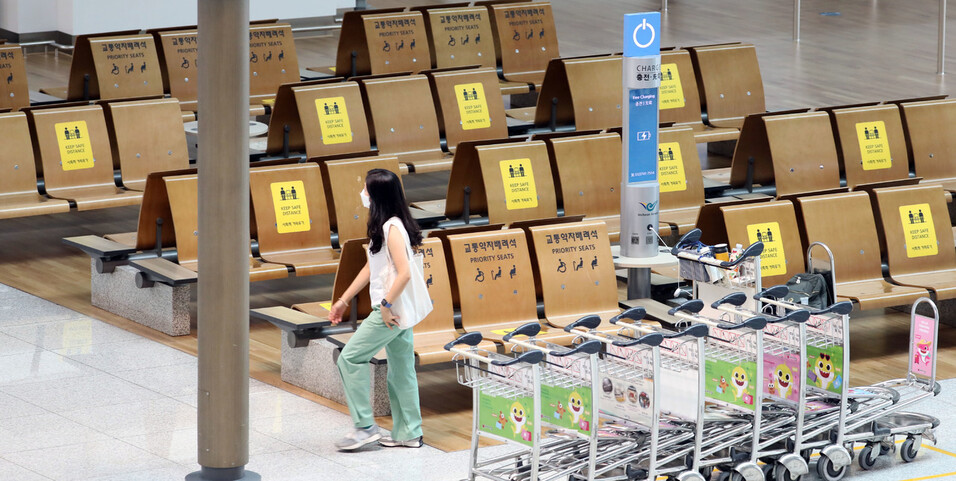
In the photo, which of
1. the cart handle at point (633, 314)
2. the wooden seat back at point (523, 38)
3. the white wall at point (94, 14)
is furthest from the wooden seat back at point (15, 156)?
the white wall at point (94, 14)

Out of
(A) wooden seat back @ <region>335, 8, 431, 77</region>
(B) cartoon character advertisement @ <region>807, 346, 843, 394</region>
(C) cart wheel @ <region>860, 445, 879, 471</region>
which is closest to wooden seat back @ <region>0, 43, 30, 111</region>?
(A) wooden seat back @ <region>335, 8, 431, 77</region>

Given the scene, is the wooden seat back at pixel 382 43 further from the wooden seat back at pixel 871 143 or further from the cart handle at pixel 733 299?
the cart handle at pixel 733 299

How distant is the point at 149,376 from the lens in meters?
7.47

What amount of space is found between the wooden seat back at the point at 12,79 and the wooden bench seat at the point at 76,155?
1.54m

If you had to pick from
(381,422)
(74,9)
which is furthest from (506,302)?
(74,9)

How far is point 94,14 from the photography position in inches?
618

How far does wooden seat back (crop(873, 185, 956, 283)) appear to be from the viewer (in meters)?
8.53

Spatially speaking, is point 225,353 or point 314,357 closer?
point 225,353

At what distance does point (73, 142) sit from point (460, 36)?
149 inches

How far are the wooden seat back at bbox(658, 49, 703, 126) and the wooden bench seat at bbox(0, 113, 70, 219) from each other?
4.44 meters

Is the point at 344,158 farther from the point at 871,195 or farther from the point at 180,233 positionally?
the point at 871,195

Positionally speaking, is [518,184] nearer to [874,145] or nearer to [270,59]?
[874,145]

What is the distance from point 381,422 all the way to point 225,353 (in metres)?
1.40

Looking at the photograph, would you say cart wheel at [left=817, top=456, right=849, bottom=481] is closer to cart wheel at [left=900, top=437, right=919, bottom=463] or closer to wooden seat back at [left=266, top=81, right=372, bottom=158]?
cart wheel at [left=900, top=437, right=919, bottom=463]
